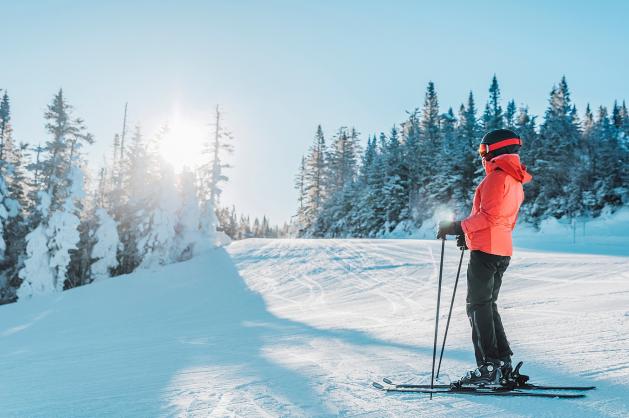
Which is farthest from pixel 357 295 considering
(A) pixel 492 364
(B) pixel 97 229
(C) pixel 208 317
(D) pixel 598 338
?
(B) pixel 97 229

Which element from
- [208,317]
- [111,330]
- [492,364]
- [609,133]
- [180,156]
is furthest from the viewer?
[609,133]

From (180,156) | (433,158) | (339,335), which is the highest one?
(433,158)

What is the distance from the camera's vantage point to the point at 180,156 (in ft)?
105

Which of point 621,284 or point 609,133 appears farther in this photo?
point 609,133

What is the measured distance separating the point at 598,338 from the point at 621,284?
509cm

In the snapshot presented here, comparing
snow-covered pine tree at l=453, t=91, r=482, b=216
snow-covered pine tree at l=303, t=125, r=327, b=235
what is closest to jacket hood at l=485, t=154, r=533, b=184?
snow-covered pine tree at l=453, t=91, r=482, b=216

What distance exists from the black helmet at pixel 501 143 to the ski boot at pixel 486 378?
1.75m

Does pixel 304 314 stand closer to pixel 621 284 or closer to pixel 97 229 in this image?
pixel 621 284

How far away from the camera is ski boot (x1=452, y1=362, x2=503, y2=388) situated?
3.63 metres

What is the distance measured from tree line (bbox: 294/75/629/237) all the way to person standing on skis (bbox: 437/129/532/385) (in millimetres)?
24065

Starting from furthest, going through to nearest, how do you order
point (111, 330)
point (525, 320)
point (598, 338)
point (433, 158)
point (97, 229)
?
point (433, 158), point (97, 229), point (111, 330), point (525, 320), point (598, 338)

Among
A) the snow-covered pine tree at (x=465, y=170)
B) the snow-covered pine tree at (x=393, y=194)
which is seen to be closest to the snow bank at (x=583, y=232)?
the snow-covered pine tree at (x=465, y=170)

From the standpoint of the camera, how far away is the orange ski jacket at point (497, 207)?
3607 mm

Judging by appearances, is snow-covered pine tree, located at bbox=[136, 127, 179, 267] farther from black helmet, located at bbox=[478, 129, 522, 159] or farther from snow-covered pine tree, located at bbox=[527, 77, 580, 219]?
black helmet, located at bbox=[478, 129, 522, 159]
